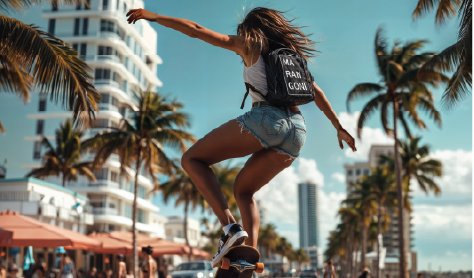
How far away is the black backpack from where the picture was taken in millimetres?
2188

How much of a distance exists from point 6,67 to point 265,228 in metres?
84.9

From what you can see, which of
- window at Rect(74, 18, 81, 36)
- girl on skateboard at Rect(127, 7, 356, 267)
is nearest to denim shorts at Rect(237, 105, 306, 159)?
girl on skateboard at Rect(127, 7, 356, 267)

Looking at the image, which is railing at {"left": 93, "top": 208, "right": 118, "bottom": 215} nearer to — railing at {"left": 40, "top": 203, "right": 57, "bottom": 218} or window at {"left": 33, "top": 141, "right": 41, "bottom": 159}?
window at {"left": 33, "top": 141, "right": 41, "bottom": 159}

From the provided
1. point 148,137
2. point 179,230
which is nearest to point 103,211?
point 148,137

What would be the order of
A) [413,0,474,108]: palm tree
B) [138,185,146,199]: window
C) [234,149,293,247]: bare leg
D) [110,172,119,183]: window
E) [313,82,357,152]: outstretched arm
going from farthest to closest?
[138,185,146,199]: window → [110,172,119,183]: window → [413,0,474,108]: palm tree → [313,82,357,152]: outstretched arm → [234,149,293,247]: bare leg

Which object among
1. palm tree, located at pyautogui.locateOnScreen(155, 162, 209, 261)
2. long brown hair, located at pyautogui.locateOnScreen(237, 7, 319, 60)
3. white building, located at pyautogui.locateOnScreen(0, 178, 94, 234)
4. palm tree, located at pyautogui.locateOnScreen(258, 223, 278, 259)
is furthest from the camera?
palm tree, located at pyautogui.locateOnScreen(258, 223, 278, 259)

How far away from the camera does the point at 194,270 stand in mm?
16047

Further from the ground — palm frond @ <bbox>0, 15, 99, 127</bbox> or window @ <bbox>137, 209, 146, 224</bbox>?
palm frond @ <bbox>0, 15, 99, 127</bbox>

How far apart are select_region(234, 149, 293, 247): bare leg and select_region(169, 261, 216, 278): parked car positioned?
13.5m

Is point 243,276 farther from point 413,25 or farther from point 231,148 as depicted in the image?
point 413,25

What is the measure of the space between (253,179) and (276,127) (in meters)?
0.34

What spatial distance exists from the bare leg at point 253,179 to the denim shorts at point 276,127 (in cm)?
7

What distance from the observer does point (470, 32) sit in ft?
22.0

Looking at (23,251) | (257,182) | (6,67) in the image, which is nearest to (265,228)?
(23,251)
